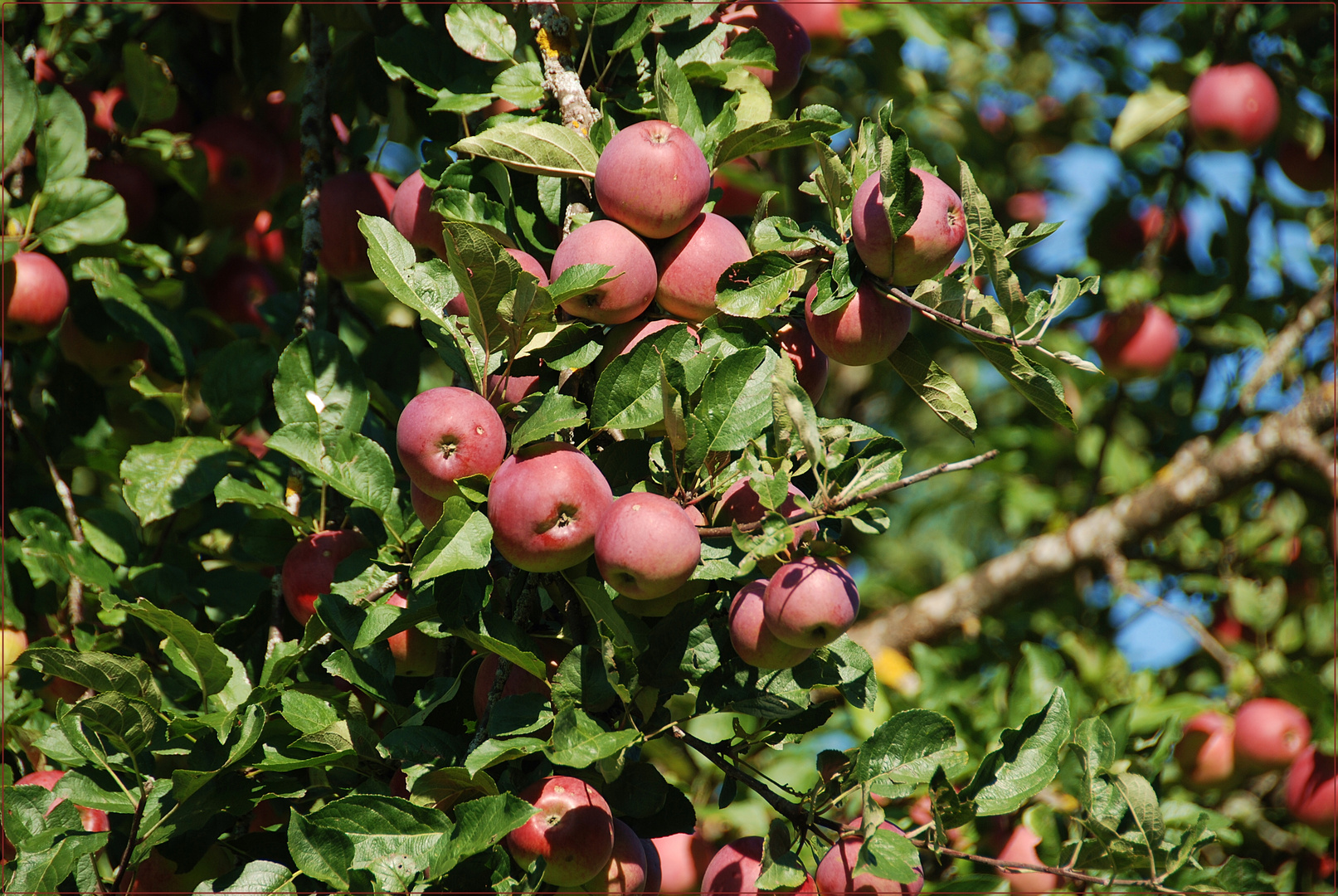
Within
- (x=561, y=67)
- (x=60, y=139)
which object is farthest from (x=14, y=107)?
(x=561, y=67)

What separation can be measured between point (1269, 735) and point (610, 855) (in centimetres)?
173

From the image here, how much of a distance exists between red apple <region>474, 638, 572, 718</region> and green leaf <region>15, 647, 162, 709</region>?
0.34 metres

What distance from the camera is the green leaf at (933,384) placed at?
107 centimetres

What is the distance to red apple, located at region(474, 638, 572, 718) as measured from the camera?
3.47 feet

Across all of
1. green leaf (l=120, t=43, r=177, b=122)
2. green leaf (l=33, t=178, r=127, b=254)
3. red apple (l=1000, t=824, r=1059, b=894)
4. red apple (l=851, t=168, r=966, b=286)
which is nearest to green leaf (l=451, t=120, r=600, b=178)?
red apple (l=851, t=168, r=966, b=286)

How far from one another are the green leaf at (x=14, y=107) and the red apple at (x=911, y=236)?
1.32 metres

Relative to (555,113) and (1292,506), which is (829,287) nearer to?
(555,113)

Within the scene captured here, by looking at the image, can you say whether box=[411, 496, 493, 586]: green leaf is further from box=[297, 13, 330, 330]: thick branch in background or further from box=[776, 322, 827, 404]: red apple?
box=[297, 13, 330, 330]: thick branch in background

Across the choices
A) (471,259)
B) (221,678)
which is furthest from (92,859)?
(471,259)

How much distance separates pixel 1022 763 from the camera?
3.61ft

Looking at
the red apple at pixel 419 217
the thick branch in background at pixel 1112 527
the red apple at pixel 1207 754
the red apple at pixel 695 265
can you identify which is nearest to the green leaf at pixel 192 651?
the red apple at pixel 419 217

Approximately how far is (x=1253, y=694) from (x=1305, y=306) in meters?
0.96

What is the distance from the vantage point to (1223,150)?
2467mm

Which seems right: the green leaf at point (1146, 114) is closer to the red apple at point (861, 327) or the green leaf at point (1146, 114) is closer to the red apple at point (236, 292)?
the red apple at point (861, 327)
